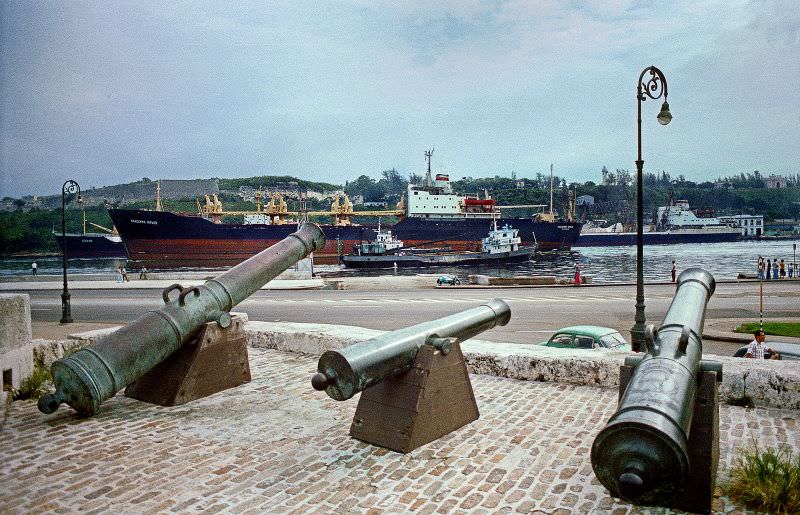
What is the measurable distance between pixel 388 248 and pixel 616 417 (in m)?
51.7

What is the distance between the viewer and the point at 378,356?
3.63 metres

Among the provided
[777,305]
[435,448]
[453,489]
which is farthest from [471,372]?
[777,305]

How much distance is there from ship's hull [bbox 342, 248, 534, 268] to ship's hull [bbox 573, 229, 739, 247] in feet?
163

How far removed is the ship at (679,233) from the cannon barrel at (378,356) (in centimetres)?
9421

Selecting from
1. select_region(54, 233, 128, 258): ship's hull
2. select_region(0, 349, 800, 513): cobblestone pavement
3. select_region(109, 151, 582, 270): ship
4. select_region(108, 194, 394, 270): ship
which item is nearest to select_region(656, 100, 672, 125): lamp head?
select_region(0, 349, 800, 513): cobblestone pavement

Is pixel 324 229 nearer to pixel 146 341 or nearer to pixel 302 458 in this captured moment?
pixel 146 341

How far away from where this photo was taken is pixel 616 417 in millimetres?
2332

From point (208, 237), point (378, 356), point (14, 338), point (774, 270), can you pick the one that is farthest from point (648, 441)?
point (208, 237)

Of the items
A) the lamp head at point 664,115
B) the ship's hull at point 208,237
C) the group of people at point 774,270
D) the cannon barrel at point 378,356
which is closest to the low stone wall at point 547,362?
the cannon barrel at point 378,356

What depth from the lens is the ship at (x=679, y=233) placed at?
95875 mm

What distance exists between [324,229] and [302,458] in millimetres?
54049

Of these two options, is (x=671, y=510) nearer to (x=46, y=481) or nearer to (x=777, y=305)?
(x=46, y=481)

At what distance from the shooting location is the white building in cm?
10570

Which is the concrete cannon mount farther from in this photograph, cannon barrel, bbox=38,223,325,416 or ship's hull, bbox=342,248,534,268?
ship's hull, bbox=342,248,534,268
